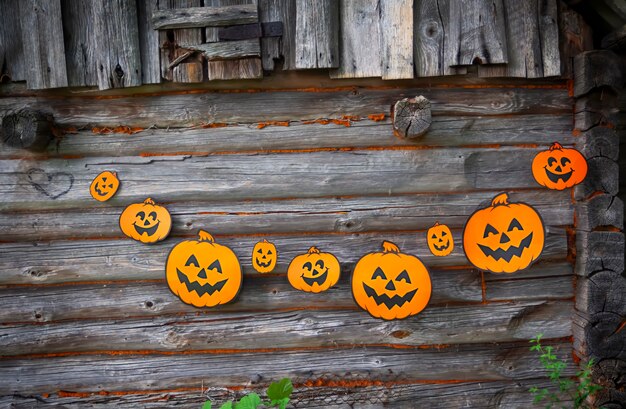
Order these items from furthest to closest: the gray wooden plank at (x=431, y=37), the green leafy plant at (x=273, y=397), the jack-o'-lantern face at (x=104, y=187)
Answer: the jack-o'-lantern face at (x=104, y=187)
the gray wooden plank at (x=431, y=37)
the green leafy plant at (x=273, y=397)

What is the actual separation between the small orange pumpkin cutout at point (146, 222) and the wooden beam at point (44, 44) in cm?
88

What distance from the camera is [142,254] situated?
297cm

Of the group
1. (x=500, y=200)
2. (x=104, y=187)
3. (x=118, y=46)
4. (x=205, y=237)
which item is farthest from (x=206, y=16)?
(x=500, y=200)

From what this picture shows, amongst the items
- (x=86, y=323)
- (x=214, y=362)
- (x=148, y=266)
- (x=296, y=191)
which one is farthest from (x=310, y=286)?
(x=86, y=323)

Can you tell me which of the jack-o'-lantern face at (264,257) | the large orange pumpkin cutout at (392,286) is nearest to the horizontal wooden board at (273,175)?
the jack-o'-lantern face at (264,257)

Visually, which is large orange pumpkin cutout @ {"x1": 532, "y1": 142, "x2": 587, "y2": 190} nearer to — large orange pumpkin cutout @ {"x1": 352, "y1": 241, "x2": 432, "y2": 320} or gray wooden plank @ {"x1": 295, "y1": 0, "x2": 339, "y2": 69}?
large orange pumpkin cutout @ {"x1": 352, "y1": 241, "x2": 432, "y2": 320}

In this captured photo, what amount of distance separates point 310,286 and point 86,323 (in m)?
1.47

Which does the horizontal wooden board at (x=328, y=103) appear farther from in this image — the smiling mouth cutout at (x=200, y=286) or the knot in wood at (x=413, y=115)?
the smiling mouth cutout at (x=200, y=286)

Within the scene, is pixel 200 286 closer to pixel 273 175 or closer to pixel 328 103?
pixel 273 175

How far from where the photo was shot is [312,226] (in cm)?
296

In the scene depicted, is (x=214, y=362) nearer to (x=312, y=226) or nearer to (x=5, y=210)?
(x=312, y=226)

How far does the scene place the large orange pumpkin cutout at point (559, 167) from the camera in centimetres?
288

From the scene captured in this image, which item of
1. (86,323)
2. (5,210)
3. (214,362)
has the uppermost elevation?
(5,210)

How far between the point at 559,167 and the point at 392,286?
4.18 ft
